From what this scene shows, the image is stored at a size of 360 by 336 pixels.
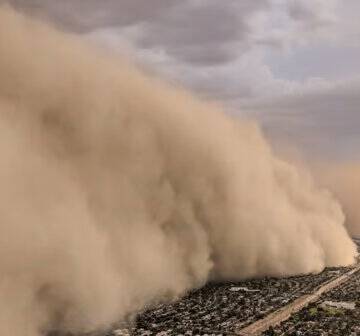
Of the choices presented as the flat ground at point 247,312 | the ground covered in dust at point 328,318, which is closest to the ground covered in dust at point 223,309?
the flat ground at point 247,312

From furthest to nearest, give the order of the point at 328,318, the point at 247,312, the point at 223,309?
the point at 223,309 < the point at 247,312 < the point at 328,318

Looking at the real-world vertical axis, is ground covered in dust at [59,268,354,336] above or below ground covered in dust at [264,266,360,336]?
above

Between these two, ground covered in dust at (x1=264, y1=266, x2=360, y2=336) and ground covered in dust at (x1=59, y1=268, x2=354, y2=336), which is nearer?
ground covered in dust at (x1=264, y1=266, x2=360, y2=336)

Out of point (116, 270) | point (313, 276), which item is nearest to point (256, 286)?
point (313, 276)

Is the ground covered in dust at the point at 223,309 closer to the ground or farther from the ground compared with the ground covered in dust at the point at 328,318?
farther from the ground

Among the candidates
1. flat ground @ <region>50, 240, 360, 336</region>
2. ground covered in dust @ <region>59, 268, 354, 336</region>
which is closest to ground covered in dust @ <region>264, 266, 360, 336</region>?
flat ground @ <region>50, 240, 360, 336</region>

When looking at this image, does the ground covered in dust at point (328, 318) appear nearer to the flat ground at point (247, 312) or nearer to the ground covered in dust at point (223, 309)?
the flat ground at point (247, 312)

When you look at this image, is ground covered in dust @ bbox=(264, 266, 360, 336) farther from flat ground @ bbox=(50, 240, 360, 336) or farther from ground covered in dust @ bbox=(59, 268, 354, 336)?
ground covered in dust @ bbox=(59, 268, 354, 336)

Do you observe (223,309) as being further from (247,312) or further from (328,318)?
(328,318)

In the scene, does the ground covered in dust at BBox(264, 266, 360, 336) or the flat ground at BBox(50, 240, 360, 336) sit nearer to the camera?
the ground covered in dust at BBox(264, 266, 360, 336)

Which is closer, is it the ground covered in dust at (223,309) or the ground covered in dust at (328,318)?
the ground covered in dust at (328,318)

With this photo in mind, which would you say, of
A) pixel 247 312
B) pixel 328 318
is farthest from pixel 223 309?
pixel 328 318
